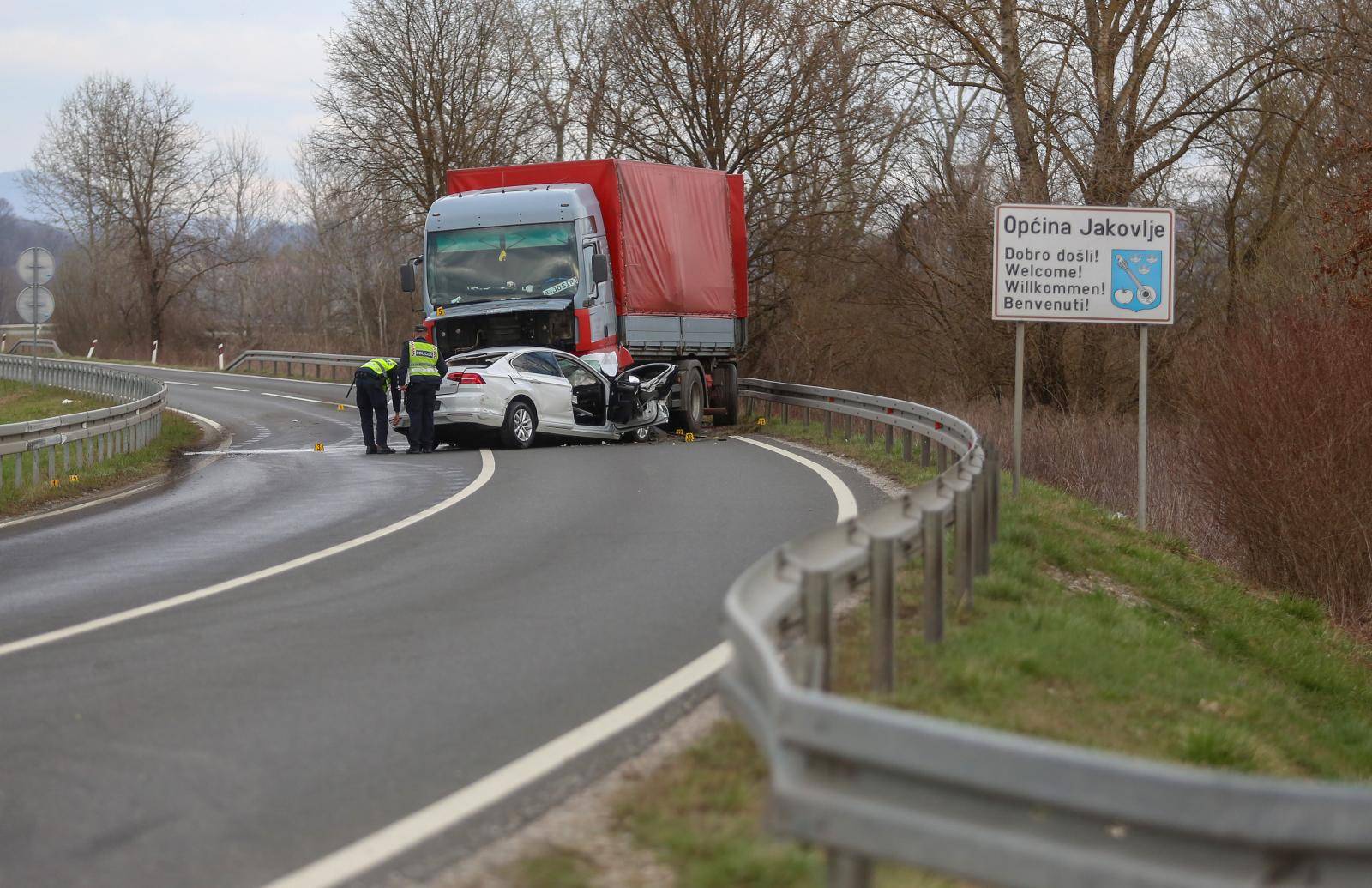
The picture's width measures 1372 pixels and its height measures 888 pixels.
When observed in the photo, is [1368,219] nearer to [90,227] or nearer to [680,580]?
[680,580]

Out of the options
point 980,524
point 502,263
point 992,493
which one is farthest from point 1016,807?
point 502,263

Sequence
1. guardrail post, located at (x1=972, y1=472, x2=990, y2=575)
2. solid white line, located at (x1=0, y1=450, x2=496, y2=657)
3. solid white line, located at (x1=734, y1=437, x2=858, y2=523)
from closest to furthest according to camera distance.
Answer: solid white line, located at (x1=0, y1=450, x2=496, y2=657) → guardrail post, located at (x1=972, y1=472, x2=990, y2=575) → solid white line, located at (x1=734, y1=437, x2=858, y2=523)

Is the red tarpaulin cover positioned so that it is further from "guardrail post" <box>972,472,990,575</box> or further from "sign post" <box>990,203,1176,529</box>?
"guardrail post" <box>972,472,990,575</box>

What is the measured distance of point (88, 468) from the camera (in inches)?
719

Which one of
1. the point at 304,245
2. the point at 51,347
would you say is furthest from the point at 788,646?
the point at 304,245

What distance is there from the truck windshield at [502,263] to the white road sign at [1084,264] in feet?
28.0

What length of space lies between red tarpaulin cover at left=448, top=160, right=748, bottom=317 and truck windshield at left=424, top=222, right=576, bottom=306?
2.70ft

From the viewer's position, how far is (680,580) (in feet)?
31.7

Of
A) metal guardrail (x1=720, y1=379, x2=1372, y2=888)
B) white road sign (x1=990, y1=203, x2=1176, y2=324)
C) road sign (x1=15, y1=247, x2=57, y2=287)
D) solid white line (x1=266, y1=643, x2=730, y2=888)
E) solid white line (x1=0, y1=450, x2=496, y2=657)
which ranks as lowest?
solid white line (x1=0, y1=450, x2=496, y2=657)

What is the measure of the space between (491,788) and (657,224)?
58.9 ft

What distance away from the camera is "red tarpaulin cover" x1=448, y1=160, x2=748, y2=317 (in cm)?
2206

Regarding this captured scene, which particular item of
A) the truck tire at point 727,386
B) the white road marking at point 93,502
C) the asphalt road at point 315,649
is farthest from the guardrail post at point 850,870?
the truck tire at point 727,386

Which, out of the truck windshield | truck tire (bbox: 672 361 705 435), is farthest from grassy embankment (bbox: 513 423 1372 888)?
truck tire (bbox: 672 361 705 435)

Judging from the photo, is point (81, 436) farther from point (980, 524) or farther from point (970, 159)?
point (970, 159)
